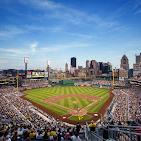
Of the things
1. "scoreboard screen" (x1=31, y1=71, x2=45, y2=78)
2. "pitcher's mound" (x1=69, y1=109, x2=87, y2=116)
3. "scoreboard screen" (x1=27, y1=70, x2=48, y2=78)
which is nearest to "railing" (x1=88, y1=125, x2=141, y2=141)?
"pitcher's mound" (x1=69, y1=109, x2=87, y2=116)

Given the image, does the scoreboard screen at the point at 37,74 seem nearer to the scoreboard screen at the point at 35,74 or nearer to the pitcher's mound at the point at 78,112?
the scoreboard screen at the point at 35,74

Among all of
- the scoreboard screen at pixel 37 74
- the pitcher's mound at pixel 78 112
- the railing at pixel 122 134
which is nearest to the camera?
the railing at pixel 122 134

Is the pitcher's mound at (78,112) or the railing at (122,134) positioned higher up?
the railing at (122,134)

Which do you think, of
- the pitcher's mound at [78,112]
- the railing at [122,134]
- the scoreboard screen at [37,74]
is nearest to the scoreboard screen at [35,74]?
the scoreboard screen at [37,74]

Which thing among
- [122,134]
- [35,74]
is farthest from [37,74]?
[122,134]

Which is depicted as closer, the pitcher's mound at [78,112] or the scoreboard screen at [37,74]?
the pitcher's mound at [78,112]

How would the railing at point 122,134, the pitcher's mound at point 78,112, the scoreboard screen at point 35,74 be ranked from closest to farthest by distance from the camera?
the railing at point 122,134 → the pitcher's mound at point 78,112 → the scoreboard screen at point 35,74

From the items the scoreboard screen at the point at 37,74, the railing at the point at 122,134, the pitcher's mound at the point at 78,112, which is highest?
the scoreboard screen at the point at 37,74

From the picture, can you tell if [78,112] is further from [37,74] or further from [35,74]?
[37,74]

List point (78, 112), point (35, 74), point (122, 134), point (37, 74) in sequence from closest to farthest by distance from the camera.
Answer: point (122, 134)
point (78, 112)
point (35, 74)
point (37, 74)

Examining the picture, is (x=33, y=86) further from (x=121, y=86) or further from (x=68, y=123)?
(x=68, y=123)

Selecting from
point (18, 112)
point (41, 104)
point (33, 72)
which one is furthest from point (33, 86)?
point (18, 112)
